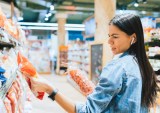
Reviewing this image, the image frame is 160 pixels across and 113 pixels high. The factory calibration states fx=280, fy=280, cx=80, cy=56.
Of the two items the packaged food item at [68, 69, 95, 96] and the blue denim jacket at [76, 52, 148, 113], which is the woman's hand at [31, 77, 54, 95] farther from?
the packaged food item at [68, 69, 95, 96]

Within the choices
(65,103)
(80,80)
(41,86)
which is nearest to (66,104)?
(65,103)

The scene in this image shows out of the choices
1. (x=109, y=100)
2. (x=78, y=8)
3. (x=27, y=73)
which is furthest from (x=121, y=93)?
(x=78, y=8)

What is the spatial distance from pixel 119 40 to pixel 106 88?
0.31m

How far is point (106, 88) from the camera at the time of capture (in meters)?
1.48

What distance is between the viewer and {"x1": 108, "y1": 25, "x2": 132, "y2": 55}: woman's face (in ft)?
5.28

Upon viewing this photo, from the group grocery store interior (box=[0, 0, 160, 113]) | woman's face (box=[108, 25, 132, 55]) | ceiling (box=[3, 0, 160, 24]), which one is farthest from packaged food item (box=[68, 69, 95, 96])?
ceiling (box=[3, 0, 160, 24])

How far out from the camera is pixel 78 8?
55.9 feet

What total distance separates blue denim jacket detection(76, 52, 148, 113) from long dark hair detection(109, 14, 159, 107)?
89mm

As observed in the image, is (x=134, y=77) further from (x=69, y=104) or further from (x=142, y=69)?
(x=69, y=104)

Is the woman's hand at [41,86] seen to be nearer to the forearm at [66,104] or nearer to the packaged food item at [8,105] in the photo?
the forearm at [66,104]

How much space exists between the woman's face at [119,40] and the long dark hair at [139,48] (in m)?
0.02

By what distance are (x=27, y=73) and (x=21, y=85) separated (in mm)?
795

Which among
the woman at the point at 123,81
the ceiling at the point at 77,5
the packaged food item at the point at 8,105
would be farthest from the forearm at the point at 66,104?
the ceiling at the point at 77,5

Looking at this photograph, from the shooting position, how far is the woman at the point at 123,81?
1.49 m
